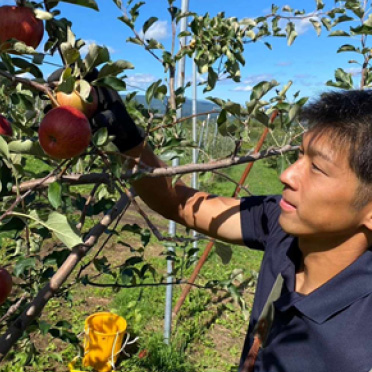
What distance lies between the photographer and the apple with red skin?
78 centimetres

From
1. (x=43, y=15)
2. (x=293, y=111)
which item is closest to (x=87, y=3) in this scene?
(x=43, y=15)

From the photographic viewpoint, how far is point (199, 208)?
1.56 metres

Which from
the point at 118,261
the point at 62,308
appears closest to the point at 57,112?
the point at 62,308

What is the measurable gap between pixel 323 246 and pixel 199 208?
52 cm

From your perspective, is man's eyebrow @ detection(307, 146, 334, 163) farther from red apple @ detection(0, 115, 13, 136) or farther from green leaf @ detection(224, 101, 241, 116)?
red apple @ detection(0, 115, 13, 136)

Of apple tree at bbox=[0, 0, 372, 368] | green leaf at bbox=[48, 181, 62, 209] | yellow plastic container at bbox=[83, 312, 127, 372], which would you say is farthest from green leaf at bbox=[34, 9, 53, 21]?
yellow plastic container at bbox=[83, 312, 127, 372]

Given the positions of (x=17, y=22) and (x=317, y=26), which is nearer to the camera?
(x=17, y=22)

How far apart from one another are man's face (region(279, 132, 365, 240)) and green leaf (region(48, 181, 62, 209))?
1.84 ft

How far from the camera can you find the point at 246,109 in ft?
3.13

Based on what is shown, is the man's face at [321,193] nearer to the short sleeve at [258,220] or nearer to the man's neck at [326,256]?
the man's neck at [326,256]

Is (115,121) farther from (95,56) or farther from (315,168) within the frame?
(315,168)

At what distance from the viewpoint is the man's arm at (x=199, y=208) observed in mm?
1535

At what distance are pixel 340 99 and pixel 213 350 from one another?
9.18ft

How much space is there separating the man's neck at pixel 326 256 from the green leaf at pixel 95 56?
0.75 metres
